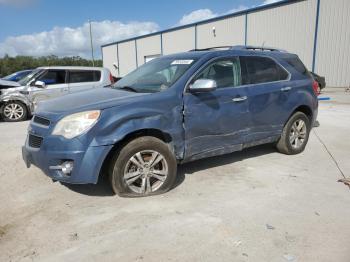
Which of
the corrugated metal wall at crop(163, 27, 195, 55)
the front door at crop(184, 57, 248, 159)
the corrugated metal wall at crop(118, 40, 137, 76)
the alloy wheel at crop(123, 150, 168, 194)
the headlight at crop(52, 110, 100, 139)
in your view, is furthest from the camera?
the corrugated metal wall at crop(118, 40, 137, 76)

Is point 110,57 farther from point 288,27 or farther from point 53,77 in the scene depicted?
point 53,77

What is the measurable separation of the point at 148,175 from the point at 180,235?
1001 millimetres

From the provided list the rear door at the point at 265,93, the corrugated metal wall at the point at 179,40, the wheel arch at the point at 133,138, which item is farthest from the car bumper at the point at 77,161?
the corrugated metal wall at the point at 179,40

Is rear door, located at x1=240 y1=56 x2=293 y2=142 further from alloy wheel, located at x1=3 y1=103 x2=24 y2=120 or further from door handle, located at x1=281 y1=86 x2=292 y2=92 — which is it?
alloy wheel, located at x1=3 y1=103 x2=24 y2=120

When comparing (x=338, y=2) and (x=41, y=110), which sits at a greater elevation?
(x=338, y=2)

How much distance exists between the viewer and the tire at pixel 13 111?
952cm

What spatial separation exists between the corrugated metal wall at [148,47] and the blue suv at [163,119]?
28468 millimetres

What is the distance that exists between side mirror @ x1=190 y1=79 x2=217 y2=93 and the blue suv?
0.01m

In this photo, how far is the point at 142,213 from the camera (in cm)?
345

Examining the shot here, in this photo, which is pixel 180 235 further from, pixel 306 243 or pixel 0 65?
pixel 0 65

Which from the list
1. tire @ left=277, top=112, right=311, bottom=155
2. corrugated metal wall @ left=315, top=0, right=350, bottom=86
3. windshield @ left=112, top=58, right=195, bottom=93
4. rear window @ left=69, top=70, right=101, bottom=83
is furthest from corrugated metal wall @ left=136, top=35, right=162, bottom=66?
windshield @ left=112, top=58, right=195, bottom=93

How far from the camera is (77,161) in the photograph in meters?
3.42

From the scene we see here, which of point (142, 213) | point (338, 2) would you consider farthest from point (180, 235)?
point (338, 2)

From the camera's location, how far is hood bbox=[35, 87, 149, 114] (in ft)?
11.6
